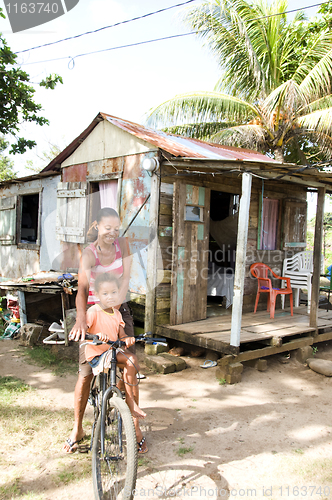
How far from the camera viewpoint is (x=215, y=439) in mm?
3371

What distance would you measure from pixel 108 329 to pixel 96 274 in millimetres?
Answer: 416

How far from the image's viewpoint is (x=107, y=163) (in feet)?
22.6

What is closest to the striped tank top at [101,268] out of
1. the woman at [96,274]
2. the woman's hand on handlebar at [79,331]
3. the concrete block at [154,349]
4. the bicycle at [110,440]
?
the woman at [96,274]

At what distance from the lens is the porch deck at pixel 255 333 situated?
5.07 m

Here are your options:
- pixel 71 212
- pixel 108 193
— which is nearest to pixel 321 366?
pixel 108 193

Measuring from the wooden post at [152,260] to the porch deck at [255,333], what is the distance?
0.68ft

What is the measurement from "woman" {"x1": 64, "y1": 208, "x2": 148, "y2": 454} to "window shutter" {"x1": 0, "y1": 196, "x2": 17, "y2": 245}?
7.64 metres

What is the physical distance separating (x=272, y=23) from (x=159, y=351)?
390 inches

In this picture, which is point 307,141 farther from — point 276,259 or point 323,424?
point 323,424

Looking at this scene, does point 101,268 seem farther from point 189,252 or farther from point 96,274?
point 189,252

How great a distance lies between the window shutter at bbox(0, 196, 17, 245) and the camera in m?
9.84

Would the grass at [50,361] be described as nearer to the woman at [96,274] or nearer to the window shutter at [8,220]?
the woman at [96,274]

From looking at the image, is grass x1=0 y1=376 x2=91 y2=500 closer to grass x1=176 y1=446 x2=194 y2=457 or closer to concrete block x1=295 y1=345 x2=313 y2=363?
grass x1=176 y1=446 x2=194 y2=457

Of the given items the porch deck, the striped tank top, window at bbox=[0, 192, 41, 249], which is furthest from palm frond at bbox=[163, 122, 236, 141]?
the striped tank top
